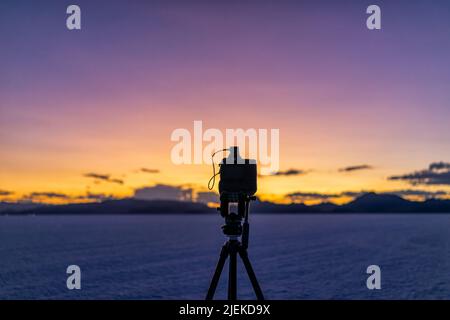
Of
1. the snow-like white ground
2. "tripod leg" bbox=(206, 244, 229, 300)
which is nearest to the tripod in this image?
"tripod leg" bbox=(206, 244, 229, 300)

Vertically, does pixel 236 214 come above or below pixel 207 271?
above

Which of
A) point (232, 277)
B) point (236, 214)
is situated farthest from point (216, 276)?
point (236, 214)

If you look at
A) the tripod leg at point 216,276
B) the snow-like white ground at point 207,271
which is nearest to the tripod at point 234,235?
the tripod leg at point 216,276

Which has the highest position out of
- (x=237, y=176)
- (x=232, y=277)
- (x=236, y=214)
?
(x=237, y=176)

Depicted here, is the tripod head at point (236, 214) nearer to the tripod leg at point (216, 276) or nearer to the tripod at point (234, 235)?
the tripod at point (234, 235)

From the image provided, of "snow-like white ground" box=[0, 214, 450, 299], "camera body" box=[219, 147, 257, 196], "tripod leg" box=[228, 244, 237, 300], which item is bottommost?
"snow-like white ground" box=[0, 214, 450, 299]

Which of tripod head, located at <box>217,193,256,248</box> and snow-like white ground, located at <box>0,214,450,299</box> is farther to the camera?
snow-like white ground, located at <box>0,214,450,299</box>

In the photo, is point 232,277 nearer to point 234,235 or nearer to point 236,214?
point 234,235

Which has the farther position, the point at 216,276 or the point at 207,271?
the point at 207,271

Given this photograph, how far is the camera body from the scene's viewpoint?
9.29 feet

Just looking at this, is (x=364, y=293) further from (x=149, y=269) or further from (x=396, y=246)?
(x=396, y=246)

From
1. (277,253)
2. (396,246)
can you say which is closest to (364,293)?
(277,253)

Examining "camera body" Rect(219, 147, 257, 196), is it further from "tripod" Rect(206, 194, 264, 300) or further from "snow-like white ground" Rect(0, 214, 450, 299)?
"snow-like white ground" Rect(0, 214, 450, 299)

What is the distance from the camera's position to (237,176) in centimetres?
283
